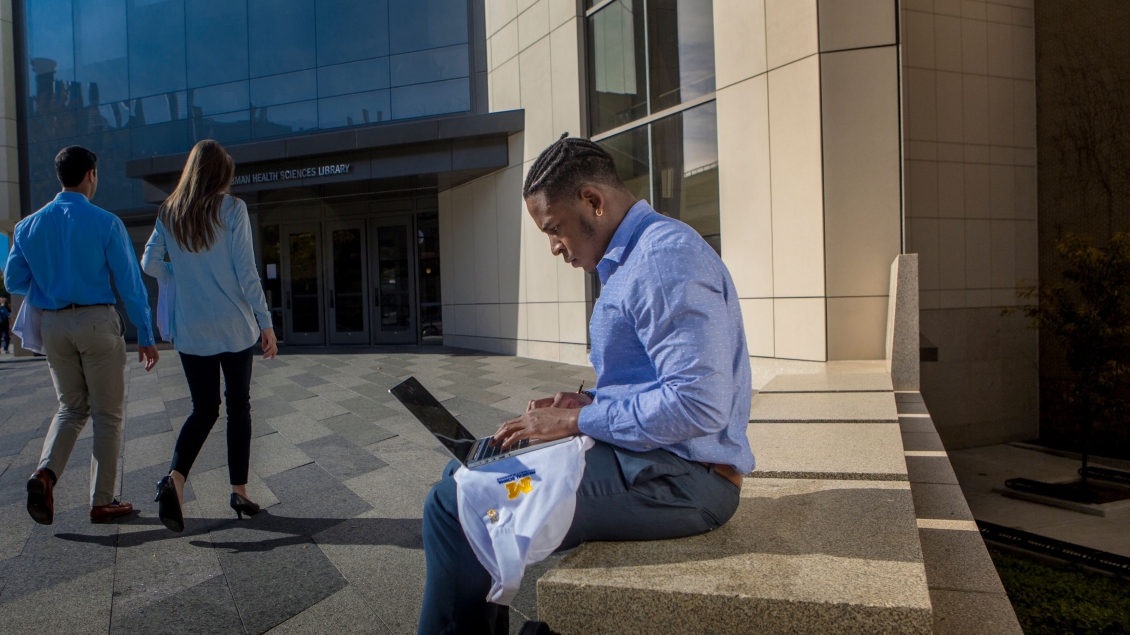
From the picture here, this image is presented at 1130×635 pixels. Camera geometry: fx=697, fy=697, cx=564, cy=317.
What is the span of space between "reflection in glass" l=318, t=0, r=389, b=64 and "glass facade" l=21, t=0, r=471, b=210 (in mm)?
23

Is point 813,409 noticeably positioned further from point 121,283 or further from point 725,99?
point 725,99

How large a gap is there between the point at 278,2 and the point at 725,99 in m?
10.4

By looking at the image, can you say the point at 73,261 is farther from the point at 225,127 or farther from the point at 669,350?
the point at 225,127

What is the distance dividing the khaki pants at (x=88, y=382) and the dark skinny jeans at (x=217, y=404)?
1.49 ft

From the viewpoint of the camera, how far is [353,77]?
44.1ft

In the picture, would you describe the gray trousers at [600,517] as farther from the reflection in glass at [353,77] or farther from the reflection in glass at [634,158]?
the reflection in glass at [353,77]

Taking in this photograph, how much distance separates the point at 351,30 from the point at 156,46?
5147mm

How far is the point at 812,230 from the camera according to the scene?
7121 millimetres

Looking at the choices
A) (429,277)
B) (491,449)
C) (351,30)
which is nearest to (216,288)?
(491,449)

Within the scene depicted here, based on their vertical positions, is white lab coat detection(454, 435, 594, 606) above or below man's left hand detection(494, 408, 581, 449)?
below

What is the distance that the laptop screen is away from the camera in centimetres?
175

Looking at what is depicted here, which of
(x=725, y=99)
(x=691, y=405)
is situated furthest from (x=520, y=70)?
(x=691, y=405)

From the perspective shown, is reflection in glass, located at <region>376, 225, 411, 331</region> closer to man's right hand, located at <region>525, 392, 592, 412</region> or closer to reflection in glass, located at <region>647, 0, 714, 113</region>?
reflection in glass, located at <region>647, 0, 714, 113</region>

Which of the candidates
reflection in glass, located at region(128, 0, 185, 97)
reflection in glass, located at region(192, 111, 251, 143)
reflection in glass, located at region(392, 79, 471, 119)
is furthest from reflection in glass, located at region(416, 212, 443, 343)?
reflection in glass, located at region(128, 0, 185, 97)
